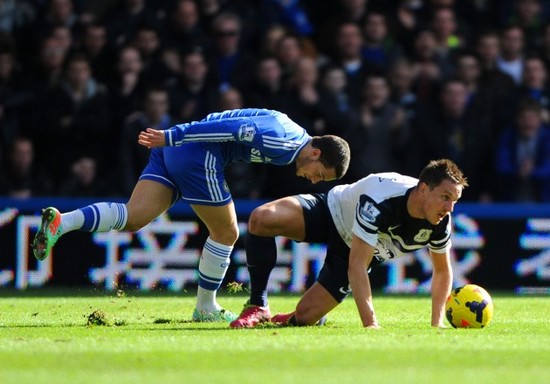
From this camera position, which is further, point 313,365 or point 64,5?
point 64,5

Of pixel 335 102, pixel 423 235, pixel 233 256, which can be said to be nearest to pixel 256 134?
pixel 423 235

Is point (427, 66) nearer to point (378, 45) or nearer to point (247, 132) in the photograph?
point (378, 45)

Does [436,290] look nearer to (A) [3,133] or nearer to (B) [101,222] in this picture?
(B) [101,222]

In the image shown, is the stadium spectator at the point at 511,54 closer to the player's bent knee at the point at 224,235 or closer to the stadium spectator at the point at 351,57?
the stadium spectator at the point at 351,57

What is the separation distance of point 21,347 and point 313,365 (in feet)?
6.07

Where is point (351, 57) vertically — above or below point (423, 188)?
above

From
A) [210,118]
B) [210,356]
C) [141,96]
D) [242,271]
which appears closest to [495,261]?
[242,271]

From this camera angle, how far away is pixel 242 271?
1356 cm

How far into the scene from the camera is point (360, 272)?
26.3 feet

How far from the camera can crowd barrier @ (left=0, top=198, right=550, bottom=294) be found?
1344 cm

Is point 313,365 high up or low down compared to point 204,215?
down

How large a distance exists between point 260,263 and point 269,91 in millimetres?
6181

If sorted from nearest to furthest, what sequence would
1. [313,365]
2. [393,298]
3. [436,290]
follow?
1. [313,365]
2. [436,290]
3. [393,298]

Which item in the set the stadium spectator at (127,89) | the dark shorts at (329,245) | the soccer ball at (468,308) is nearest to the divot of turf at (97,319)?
the dark shorts at (329,245)
